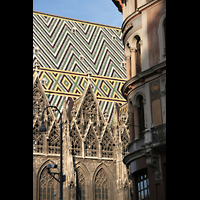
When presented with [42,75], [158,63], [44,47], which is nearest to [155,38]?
[158,63]

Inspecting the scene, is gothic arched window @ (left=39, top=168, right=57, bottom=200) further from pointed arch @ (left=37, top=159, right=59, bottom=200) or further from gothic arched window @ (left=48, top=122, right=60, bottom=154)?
gothic arched window @ (left=48, top=122, right=60, bottom=154)

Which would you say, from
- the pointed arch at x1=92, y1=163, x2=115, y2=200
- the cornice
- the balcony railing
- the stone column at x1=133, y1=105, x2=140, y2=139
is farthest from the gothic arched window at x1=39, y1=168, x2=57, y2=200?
the balcony railing

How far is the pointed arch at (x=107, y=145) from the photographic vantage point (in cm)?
4116

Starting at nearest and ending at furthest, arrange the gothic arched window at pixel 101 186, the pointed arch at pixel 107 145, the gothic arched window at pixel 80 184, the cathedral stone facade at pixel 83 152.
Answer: the cathedral stone facade at pixel 83 152 → the gothic arched window at pixel 80 184 → the gothic arched window at pixel 101 186 → the pointed arch at pixel 107 145

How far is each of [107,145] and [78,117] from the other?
3593 mm

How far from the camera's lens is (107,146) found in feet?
135

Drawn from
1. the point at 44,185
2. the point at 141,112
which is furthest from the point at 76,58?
the point at 141,112

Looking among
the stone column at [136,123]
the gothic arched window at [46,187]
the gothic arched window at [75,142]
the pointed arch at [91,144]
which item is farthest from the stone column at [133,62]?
the pointed arch at [91,144]

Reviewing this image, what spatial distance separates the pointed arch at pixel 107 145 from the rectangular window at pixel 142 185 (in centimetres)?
2140

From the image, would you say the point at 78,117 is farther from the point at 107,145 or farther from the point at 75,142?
the point at 107,145

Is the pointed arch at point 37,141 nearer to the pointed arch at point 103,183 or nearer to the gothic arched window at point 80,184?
the gothic arched window at point 80,184

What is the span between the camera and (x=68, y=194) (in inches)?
1460
